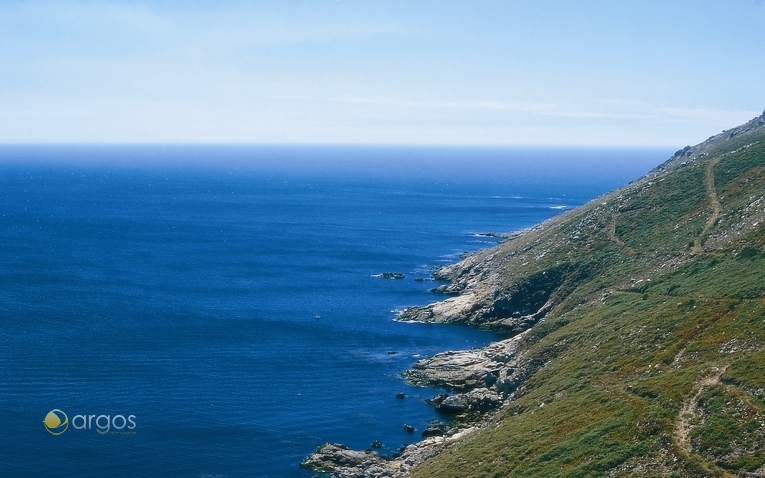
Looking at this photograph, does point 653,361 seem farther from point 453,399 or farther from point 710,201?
point 710,201

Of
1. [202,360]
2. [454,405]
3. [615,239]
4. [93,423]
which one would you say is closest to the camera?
[93,423]

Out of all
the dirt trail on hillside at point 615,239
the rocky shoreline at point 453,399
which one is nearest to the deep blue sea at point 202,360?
the rocky shoreline at point 453,399

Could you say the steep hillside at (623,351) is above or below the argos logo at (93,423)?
above

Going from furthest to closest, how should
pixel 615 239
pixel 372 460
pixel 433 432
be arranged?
1. pixel 615 239
2. pixel 433 432
3. pixel 372 460

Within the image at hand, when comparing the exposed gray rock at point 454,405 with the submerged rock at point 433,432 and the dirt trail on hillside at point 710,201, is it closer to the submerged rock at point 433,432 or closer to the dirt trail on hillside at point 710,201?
the submerged rock at point 433,432

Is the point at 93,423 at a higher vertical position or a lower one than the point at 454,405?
lower

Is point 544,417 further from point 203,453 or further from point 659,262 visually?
point 659,262

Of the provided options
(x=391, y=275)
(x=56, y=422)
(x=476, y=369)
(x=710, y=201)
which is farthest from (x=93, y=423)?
(x=710, y=201)
